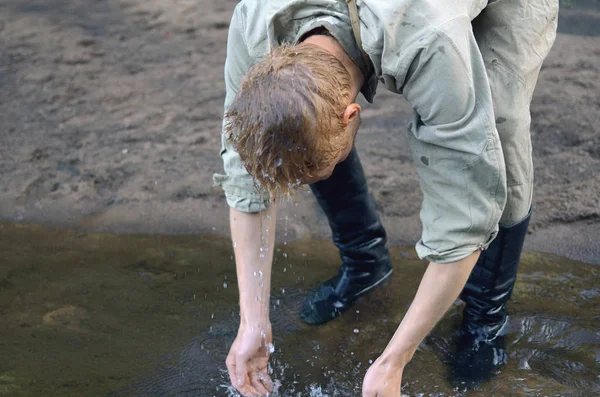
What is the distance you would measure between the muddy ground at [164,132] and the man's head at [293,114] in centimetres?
149

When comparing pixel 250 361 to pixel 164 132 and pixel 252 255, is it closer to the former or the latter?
pixel 252 255

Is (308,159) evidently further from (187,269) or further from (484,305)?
(187,269)

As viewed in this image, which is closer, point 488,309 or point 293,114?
point 293,114

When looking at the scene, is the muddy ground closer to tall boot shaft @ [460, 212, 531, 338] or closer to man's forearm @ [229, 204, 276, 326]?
tall boot shaft @ [460, 212, 531, 338]

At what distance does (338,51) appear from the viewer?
1.58 metres

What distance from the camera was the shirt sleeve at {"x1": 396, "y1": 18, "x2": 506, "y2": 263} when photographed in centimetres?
147

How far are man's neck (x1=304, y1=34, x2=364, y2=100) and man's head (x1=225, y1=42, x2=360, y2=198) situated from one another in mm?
11

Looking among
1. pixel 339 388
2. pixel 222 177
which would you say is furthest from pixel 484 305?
pixel 222 177

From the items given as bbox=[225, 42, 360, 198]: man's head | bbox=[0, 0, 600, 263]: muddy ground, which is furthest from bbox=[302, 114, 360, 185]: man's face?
bbox=[0, 0, 600, 263]: muddy ground

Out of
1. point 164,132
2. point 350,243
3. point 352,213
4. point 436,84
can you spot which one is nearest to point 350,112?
point 436,84

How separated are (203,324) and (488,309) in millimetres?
984

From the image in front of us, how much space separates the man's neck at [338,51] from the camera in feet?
5.15

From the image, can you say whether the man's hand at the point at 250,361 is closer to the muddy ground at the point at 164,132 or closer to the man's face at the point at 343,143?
the man's face at the point at 343,143

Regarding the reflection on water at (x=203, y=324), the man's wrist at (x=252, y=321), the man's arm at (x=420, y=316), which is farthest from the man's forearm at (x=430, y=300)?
the reflection on water at (x=203, y=324)
